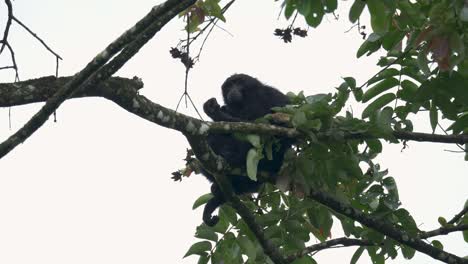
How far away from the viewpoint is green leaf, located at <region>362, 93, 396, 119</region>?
17.8 ft

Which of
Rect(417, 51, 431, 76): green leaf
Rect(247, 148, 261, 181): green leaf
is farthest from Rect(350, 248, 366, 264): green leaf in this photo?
Rect(417, 51, 431, 76): green leaf

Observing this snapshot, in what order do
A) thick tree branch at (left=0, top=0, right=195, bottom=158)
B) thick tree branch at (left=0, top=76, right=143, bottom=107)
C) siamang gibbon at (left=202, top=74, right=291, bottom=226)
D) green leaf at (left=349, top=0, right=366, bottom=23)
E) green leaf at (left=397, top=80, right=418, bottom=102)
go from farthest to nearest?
siamang gibbon at (left=202, top=74, right=291, bottom=226), green leaf at (left=397, top=80, right=418, bottom=102), green leaf at (left=349, top=0, right=366, bottom=23), thick tree branch at (left=0, top=76, right=143, bottom=107), thick tree branch at (left=0, top=0, right=195, bottom=158)

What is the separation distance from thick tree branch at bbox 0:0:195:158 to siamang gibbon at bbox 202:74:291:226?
72.9 inches

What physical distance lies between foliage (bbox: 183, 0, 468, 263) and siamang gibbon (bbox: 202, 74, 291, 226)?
0.13m

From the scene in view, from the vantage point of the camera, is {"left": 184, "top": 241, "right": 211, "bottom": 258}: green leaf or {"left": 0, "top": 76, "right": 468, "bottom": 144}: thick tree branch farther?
{"left": 184, "top": 241, "right": 211, "bottom": 258}: green leaf

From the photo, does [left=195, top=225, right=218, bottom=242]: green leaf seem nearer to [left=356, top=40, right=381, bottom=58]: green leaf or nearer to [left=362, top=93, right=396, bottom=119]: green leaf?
[left=362, top=93, right=396, bottom=119]: green leaf

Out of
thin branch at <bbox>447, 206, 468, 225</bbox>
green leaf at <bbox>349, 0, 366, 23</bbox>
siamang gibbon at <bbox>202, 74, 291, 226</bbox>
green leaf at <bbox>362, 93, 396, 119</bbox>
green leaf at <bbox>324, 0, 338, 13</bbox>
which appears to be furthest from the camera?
thin branch at <bbox>447, 206, 468, 225</bbox>

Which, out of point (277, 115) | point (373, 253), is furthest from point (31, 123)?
point (373, 253)

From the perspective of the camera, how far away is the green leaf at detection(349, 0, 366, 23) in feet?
14.5

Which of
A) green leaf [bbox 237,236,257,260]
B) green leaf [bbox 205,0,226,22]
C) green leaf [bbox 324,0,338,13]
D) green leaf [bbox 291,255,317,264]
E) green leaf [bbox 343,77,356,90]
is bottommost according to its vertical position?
green leaf [bbox 291,255,317,264]

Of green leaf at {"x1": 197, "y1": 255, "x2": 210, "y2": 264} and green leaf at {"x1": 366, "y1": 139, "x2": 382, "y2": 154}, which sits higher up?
green leaf at {"x1": 366, "y1": 139, "x2": 382, "y2": 154}

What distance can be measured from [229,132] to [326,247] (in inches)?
64.5

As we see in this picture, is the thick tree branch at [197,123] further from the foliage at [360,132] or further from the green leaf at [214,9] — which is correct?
the green leaf at [214,9]

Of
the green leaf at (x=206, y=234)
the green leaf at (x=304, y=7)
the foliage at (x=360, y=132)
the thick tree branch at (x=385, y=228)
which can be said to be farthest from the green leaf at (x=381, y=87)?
the green leaf at (x=206, y=234)
